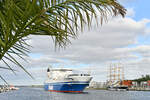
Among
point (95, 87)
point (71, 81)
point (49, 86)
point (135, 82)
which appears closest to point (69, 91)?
point (71, 81)

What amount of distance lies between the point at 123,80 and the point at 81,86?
253 ft

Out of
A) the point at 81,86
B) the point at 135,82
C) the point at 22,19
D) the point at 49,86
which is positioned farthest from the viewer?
the point at 135,82

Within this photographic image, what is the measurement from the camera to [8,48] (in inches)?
87.8

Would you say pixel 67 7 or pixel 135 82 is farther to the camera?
pixel 135 82

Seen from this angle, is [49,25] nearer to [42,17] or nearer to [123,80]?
[42,17]

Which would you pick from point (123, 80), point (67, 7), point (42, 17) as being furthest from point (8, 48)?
point (123, 80)

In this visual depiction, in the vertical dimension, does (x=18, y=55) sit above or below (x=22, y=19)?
below

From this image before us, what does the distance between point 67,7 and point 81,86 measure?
66846mm

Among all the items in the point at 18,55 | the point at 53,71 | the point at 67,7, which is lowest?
the point at 18,55

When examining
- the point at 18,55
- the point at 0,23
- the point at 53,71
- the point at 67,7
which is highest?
the point at 53,71

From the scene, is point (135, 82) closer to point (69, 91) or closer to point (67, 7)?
point (69, 91)

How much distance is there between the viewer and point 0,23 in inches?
91.5

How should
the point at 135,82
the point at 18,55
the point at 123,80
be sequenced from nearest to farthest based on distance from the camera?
1. the point at 18,55
2. the point at 123,80
3. the point at 135,82

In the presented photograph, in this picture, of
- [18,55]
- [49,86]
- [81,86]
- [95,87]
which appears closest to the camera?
[18,55]
